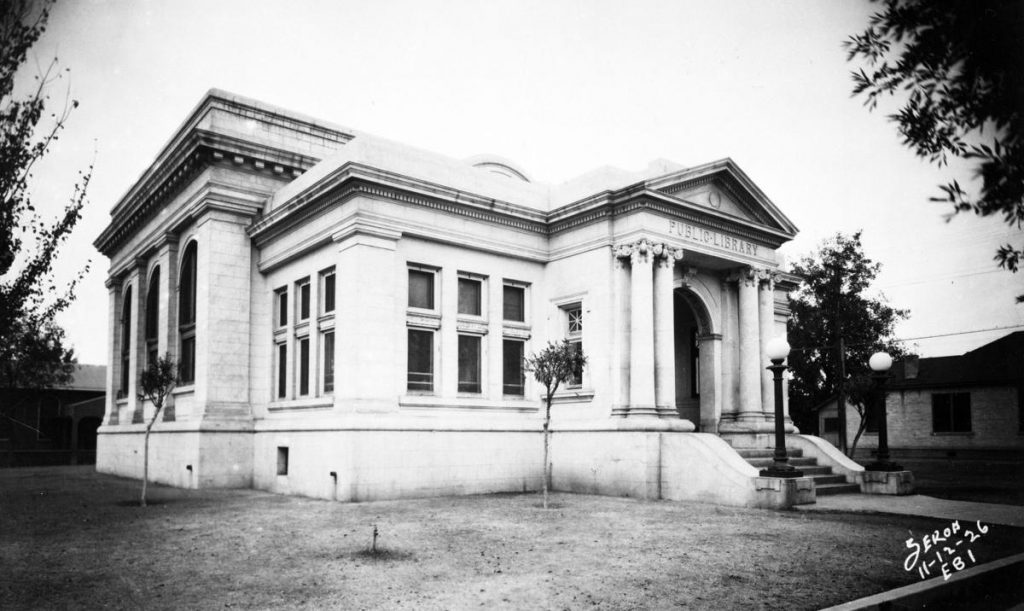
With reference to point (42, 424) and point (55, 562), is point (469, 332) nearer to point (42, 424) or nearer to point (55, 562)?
point (55, 562)

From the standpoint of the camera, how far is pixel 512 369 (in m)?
21.9

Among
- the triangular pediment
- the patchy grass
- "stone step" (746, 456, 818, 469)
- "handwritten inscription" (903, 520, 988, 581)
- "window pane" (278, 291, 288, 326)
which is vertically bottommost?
the patchy grass

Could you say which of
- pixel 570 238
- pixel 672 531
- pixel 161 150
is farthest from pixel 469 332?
pixel 161 150

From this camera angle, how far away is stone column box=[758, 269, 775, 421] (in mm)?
22719

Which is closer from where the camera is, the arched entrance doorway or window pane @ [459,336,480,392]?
window pane @ [459,336,480,392]

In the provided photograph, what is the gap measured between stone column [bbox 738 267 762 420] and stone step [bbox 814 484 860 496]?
360 centimetres

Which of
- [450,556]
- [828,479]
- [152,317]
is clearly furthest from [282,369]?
[828,479]

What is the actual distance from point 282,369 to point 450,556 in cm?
1357

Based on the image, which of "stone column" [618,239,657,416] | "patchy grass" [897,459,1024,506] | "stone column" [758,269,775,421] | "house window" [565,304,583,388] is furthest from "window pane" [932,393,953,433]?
"stone column" [618,239,657,416]

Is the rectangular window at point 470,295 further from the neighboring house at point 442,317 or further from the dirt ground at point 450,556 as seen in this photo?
the dirt ground at point 450,556

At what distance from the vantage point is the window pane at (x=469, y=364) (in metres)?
20.9

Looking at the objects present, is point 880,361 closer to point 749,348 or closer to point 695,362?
point 749,348

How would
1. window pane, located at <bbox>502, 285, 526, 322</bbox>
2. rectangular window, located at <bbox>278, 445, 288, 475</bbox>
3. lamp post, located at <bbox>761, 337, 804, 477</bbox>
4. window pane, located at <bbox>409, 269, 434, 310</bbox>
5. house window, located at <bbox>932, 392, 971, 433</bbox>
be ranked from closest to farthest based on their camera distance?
lamp post, located at <bbox>761, 337, 804, 477</bbox> → window pane, located at <bbox>409, 269, 434, 310</bbox> → rectangular window, located at <bbox>278, 445, 288, 475</bbox> → window pane, located at <bbox>502, 285, 526, 322</bbox> → house window, located at <bbox>932, 392, 971, 433</bbox>

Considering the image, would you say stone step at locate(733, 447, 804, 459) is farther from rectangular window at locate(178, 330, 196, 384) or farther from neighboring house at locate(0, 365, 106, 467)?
neighboring house at locate(0, 365, 106, 467)
